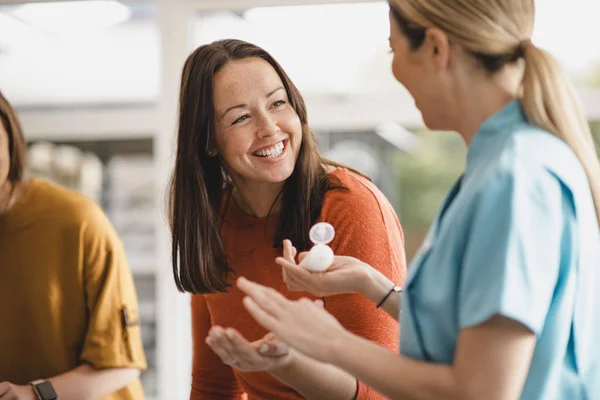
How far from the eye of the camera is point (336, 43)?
3.38 metres

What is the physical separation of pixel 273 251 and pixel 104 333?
56 cm

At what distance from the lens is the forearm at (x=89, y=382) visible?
1.99 meters

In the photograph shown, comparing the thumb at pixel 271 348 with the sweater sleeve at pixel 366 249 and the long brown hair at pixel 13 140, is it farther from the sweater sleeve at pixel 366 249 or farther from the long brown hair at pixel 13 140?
the long brown hair at pixel 13 140

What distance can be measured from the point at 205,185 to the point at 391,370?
998 millimetres

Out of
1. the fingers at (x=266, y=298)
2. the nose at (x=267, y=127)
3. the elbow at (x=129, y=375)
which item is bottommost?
the elbow at (x=129, y=375)

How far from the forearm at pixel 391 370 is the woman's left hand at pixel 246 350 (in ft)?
0.66

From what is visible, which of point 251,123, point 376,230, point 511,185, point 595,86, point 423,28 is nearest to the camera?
point 511,185

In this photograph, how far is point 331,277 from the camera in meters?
1.39

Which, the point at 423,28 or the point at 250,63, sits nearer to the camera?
the point at 423,28

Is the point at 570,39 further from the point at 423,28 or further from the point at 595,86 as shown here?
the point at 423,28

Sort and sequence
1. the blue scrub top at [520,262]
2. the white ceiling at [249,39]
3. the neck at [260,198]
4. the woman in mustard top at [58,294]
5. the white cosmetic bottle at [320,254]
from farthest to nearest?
1. the white ceiling at [249,39]
2. the woman in mustard top at [58,294]
3. the neck at [260,198]
4. the white cosmetic bottle at [320,254]
5. the blue scrub top at [520,262]

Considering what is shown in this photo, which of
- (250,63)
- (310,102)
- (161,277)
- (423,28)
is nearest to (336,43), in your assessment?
(310,102)

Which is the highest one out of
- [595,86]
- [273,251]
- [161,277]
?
[595,86]

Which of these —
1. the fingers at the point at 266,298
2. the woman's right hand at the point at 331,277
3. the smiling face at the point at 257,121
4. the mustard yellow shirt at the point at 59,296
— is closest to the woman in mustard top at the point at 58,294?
the mustard yellow shirt at the point at 59,296
